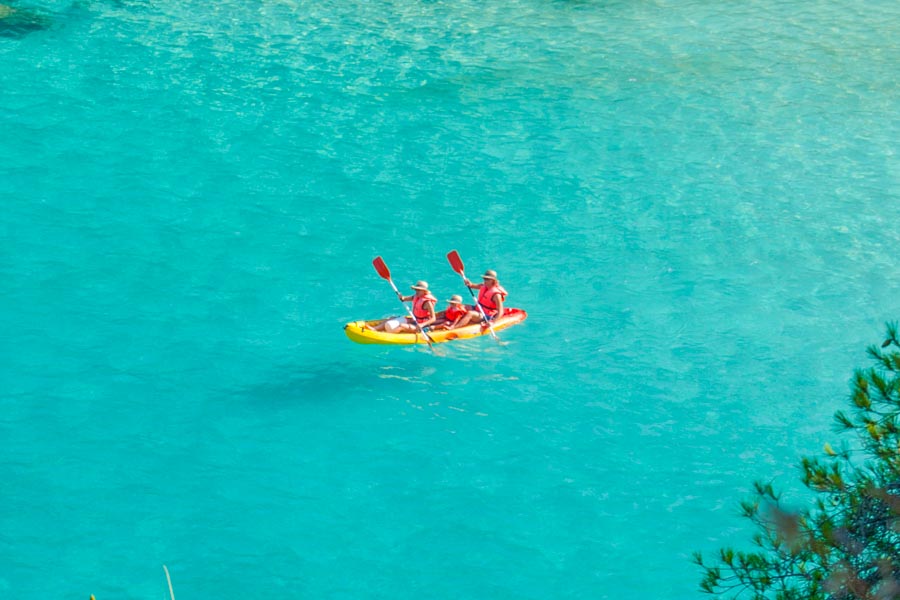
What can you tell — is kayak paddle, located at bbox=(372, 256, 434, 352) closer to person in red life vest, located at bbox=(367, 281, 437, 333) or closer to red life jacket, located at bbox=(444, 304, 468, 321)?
person in red life vest, located at bbox=(367, 281, 437, 333)

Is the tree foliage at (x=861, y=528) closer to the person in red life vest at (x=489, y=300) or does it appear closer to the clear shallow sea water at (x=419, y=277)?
the clear shallow sea water at (x=419, y=277)

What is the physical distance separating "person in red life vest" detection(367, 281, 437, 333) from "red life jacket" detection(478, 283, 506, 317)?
0.81 meters

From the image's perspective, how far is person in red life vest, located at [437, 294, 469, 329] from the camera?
54.1 feet

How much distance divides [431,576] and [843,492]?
6478 millimetres

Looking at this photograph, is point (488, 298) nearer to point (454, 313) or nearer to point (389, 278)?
point (454, 313)

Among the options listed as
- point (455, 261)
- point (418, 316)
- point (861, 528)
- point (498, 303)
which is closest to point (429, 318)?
point (418, 316)

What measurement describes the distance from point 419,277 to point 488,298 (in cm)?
187

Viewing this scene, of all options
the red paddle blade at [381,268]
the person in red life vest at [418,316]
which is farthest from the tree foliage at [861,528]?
the red paddle blade at [381,268]

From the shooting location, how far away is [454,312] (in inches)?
653

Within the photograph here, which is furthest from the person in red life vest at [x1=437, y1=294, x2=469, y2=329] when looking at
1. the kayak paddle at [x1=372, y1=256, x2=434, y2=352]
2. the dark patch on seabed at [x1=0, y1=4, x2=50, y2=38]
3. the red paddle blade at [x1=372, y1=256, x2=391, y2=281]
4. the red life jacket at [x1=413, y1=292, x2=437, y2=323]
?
the dark patch on seabed at [x1=0, y1=4, x2=50, y2=38]

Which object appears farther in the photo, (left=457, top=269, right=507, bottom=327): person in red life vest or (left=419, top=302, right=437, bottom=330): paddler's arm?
(left=457, top=269, right=507, bottom=327): person in red life vest

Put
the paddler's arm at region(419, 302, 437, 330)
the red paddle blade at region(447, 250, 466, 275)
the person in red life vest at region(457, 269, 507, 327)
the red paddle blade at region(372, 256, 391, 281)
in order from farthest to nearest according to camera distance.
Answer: the red paddle blade at region(447, 250, 466, 275)
the red paddle blade at region(372, 256, 391, 281)
the person in red life vest at region(457, 269, 507, 327)
the paddler's arm at region(419, 302, 437, 330)

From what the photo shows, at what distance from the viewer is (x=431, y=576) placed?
12.4 meters

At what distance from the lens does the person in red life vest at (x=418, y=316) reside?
16047 millimetres
